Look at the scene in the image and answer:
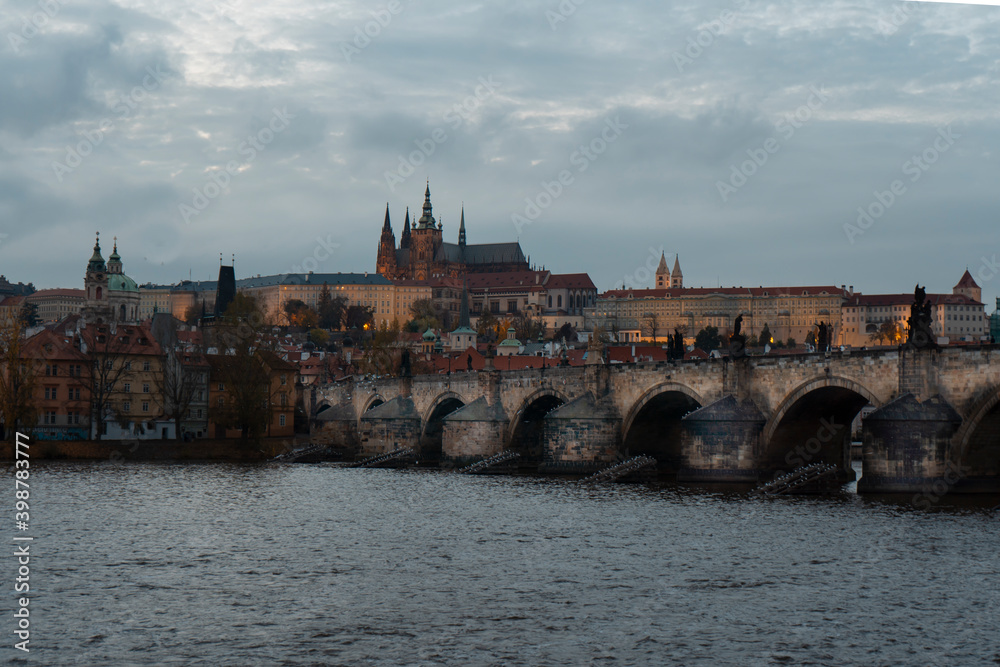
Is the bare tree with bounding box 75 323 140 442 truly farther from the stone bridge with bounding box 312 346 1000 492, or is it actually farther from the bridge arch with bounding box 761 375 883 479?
the bridge arch with bounding box 761 375 883 479

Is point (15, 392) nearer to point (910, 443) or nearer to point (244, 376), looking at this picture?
point (244, 376)

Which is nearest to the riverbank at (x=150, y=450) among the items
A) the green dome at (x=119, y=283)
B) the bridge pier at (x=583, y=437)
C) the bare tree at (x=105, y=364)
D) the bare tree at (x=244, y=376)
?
the bare tree at (x=244, y=376)

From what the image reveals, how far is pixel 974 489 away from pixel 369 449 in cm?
3925

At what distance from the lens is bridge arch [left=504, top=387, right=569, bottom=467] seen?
191ft

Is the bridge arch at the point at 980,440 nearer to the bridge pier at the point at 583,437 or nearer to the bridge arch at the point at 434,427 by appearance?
the bridge pier at the point at 583,437

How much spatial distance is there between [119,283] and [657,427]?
11683 centimetres

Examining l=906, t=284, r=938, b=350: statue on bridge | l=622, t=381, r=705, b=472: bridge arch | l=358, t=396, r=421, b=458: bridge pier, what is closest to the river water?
l=906, t=284, r=938, b=350: statue on bridge

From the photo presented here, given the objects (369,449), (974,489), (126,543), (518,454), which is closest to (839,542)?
(974,489)

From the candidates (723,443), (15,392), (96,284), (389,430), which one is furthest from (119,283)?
(723,443)

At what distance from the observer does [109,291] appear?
488 ft

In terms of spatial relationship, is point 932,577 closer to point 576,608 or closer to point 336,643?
point 576,608

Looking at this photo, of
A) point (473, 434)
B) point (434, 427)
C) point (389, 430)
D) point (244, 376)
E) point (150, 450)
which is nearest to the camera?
point (473, 434)

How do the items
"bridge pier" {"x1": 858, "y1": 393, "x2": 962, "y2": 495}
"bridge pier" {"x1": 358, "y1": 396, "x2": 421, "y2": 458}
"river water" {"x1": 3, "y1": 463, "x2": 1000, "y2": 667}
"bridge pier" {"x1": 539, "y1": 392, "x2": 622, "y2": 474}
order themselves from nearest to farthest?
"river water" {"x1": 3, "y1": 463, "x2": 1000, "y2": 667}, "bridge pier" {"x1": 858, "y1": 393, "x2": 962, "y2": 495}, "bridge pier" {"x1": 539, "y1": 392, "x2": 622, "y2": 474}, "bridge pier" {"x1": 358, "y1": 396, "x2": 421, "y2": 458}

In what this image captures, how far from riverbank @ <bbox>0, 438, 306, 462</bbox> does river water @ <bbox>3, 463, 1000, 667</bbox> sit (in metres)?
19.5
